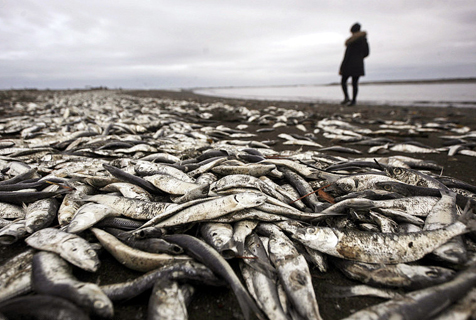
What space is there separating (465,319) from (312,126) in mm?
7093

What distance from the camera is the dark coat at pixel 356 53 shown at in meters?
11.1

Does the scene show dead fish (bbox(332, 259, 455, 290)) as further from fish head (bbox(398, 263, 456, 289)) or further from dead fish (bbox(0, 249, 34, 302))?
dead fish (bbox(0, 249, 34, 302))

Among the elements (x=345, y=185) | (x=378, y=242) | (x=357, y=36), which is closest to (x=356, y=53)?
(x=357, y=36)

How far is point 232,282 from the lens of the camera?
1.47 m

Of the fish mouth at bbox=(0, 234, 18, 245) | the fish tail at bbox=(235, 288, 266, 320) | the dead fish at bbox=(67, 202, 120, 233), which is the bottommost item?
the fish tail at bbox=(235, 288, 266, 320)

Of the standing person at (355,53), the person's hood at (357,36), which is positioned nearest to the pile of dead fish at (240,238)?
the standing person at (355,53)

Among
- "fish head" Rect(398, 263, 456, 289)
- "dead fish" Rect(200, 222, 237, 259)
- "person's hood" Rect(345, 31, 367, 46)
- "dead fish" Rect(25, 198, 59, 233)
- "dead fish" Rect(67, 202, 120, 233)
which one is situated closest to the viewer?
"fish head" Rect(398, 263, 456, 289)

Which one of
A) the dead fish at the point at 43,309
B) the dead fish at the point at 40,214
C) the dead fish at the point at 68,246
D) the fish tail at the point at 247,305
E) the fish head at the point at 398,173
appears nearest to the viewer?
the dead fish at the point at 43,309

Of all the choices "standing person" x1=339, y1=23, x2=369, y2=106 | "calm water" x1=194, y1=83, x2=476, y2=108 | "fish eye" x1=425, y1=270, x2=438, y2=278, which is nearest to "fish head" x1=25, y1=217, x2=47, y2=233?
"fish eye" x1=425, y1=270, x2=438, y2=278

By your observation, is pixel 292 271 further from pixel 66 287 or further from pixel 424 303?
pixel 66 287

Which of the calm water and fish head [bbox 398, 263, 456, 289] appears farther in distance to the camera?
the calm water

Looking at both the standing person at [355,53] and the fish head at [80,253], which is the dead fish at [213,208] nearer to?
the fish head at [80,253]

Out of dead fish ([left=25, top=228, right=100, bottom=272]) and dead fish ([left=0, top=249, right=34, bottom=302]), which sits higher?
dead fish ([left=25, top=228, right=100, bottom=272])

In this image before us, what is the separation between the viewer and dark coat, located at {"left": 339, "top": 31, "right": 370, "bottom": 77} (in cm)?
1115
